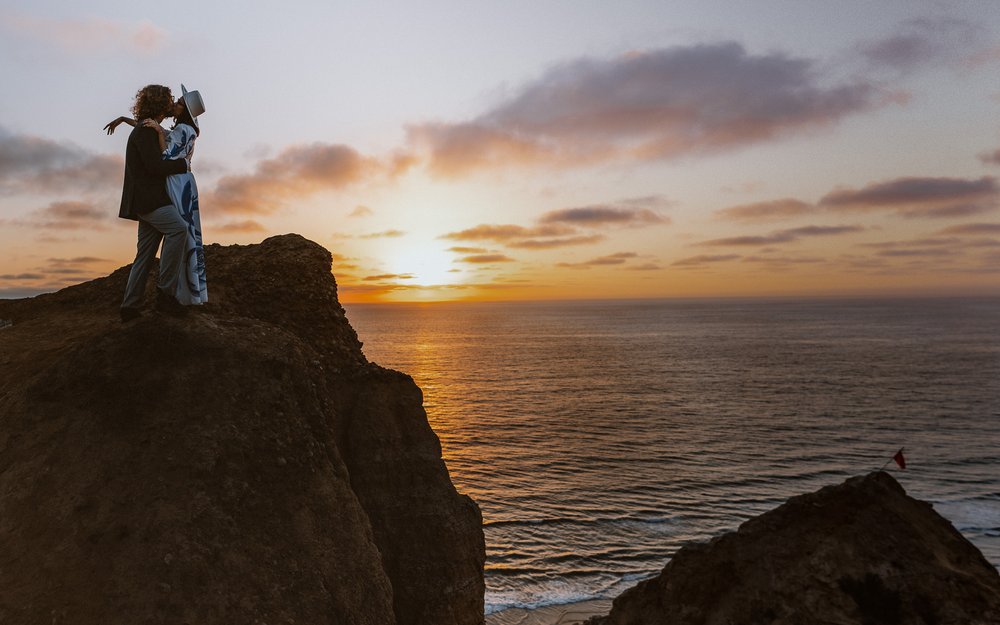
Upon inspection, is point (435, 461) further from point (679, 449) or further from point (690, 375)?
point (690, 375)

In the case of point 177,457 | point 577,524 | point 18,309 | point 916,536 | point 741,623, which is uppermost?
point 18,309

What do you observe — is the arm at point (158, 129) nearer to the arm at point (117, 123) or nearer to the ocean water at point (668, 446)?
the arm at point (117, 123)

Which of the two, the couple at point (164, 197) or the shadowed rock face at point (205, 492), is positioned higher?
the couple at point (164, 197)

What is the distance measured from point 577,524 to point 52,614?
78.1 ft

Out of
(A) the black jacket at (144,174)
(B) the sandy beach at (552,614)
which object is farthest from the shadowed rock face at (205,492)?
(B) the sandy beach at (552,614)

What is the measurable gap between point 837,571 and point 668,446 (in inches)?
1492

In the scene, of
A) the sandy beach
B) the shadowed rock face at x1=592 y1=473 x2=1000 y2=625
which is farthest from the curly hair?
the sandy beach

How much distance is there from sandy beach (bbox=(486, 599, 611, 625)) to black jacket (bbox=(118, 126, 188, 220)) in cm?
1611

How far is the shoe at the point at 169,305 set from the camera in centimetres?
923

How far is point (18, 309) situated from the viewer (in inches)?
524

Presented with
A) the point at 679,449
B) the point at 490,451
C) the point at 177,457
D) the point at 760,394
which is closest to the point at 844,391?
the point at 760,394

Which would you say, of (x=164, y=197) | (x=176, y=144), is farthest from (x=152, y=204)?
(x=176, y=144)

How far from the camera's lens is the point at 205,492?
7.14 m

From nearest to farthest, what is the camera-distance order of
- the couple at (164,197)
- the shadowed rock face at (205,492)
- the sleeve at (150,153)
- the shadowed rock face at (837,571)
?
the shadowed rock face at (837,571) → the shadowed rock face at (205,492) → the sleeve at (150,153) → the couple at (164,197)
